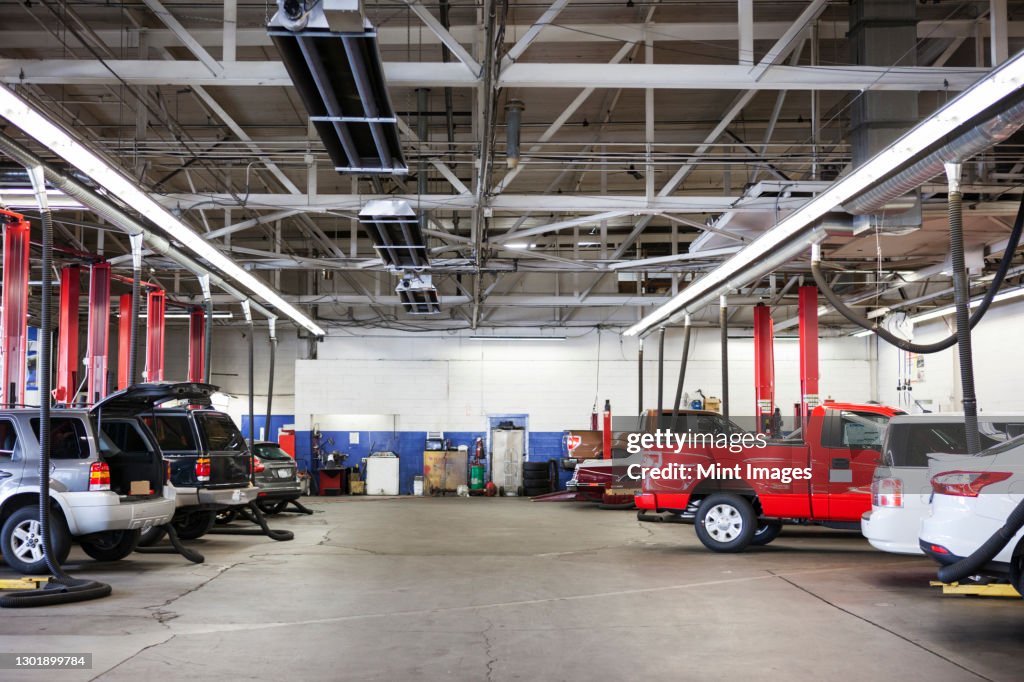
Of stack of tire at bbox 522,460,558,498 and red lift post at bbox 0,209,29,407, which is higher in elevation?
red lift post at bbox 0,209,29,407

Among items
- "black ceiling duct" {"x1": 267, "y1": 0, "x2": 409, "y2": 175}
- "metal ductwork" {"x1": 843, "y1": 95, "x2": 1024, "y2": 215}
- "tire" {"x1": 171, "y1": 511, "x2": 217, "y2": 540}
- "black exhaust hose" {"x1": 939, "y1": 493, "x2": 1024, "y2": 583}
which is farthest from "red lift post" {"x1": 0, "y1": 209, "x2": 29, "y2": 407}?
"black exhaust hose" {"x1": 939, "y1": 493, "x2": 1024, "y2": 583}

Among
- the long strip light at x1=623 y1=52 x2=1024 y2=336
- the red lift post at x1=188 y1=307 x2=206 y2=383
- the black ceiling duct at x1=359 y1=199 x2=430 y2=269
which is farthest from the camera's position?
the red lift post at x1=188 y1=307 x2=206 y2=383

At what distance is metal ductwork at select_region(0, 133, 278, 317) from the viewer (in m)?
8.10

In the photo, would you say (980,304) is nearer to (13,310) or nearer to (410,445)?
(13,310)

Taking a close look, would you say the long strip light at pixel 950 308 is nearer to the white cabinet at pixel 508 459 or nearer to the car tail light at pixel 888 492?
the car tail light at pixel 888 492

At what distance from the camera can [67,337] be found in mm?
13852

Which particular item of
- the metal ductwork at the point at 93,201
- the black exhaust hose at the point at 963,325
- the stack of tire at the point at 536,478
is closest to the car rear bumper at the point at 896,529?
the black exhaust hose at the point at 963,325

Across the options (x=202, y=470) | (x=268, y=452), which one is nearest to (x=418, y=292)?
(x=268, y=452)

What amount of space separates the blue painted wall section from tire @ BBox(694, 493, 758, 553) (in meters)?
12.7

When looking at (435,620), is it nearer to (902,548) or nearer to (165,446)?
(902,548)

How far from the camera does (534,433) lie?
25094mm

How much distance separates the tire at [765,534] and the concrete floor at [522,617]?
1.06 ft

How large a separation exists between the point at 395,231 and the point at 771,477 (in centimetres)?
579

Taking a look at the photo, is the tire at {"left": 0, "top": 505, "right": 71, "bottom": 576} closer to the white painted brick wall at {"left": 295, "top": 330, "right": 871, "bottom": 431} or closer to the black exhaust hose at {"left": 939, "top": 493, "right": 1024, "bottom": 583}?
the black exhaust hose at {"left": 939, "top": 493, "right": 1024, "bottom": 583}
